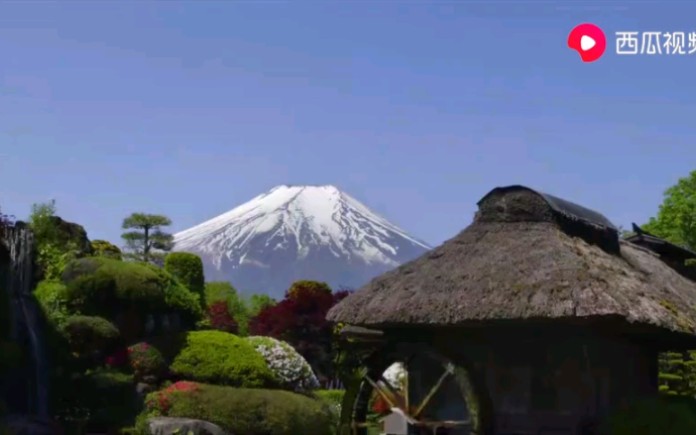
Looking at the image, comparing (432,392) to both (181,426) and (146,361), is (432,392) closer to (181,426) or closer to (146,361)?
(181,426)

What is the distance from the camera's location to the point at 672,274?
22250 millimetres

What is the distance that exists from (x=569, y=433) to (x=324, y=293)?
19.8 meters

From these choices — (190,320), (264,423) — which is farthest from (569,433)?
(190,320)

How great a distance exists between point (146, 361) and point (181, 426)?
9.49ft

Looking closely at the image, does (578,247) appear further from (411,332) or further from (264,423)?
(264,423)

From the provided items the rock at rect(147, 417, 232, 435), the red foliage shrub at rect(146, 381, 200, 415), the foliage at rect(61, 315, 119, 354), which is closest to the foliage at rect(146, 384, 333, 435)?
the red foliage shrub at rect(146, 381, 200, 415)

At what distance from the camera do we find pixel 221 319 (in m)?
38.1

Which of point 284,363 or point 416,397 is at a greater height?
point 284,363

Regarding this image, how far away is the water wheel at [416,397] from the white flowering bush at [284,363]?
5291 millimetres

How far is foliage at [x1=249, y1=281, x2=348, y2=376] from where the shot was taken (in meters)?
36.9

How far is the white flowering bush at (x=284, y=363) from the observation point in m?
25.4

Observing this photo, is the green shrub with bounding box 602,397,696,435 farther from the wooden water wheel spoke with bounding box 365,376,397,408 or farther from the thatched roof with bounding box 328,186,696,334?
the wooden water wheel spoke with bounding box 365,376,397,408

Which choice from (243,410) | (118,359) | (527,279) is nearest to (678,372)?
(243,410)

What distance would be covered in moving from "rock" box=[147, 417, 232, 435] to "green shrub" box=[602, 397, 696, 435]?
8365mm
